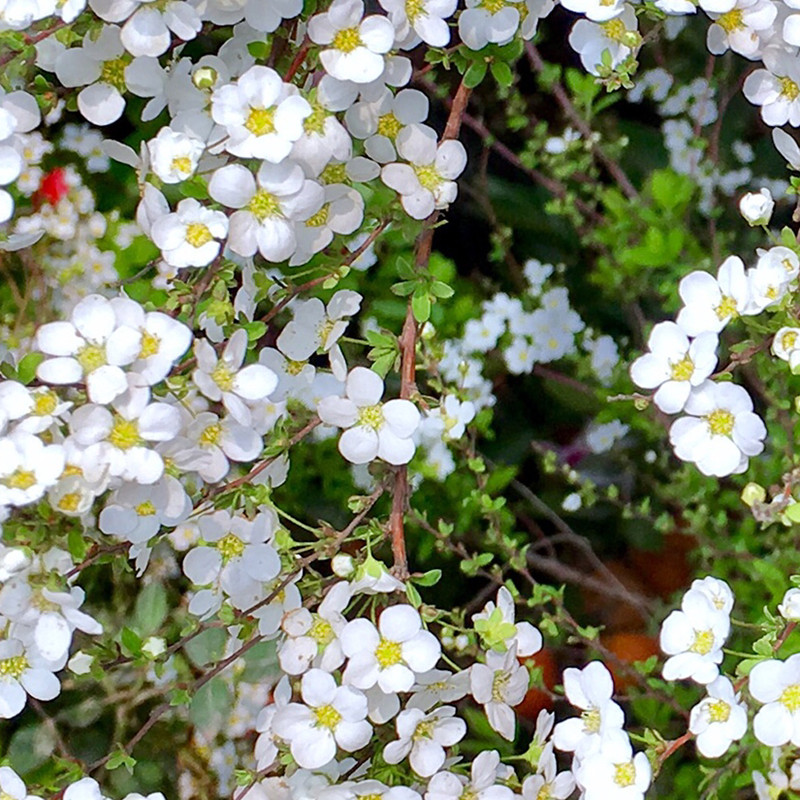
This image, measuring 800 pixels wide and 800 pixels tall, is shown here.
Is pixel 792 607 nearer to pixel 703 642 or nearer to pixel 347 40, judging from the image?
pixel 703 642

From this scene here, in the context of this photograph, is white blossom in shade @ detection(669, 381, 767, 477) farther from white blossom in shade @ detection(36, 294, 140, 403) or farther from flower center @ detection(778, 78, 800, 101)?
white blossom in shade @ detection(36, 294, 140, 403)

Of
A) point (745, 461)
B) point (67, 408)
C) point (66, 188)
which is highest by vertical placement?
point (67, 408)

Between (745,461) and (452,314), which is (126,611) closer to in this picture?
(452,314)

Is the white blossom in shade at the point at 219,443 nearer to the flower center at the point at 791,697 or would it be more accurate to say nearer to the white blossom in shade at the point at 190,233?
the white blossom in shade at the point at 190,233

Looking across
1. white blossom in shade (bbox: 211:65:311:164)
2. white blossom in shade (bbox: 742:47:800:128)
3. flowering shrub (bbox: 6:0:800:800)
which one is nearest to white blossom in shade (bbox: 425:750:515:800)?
flowering shrub (bbox: 6:0:800:800)

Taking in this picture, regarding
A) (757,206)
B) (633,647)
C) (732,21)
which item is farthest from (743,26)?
(633,647)

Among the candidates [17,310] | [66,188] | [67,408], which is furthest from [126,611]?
[67,408]

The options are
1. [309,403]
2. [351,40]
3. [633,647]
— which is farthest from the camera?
[633,647]
